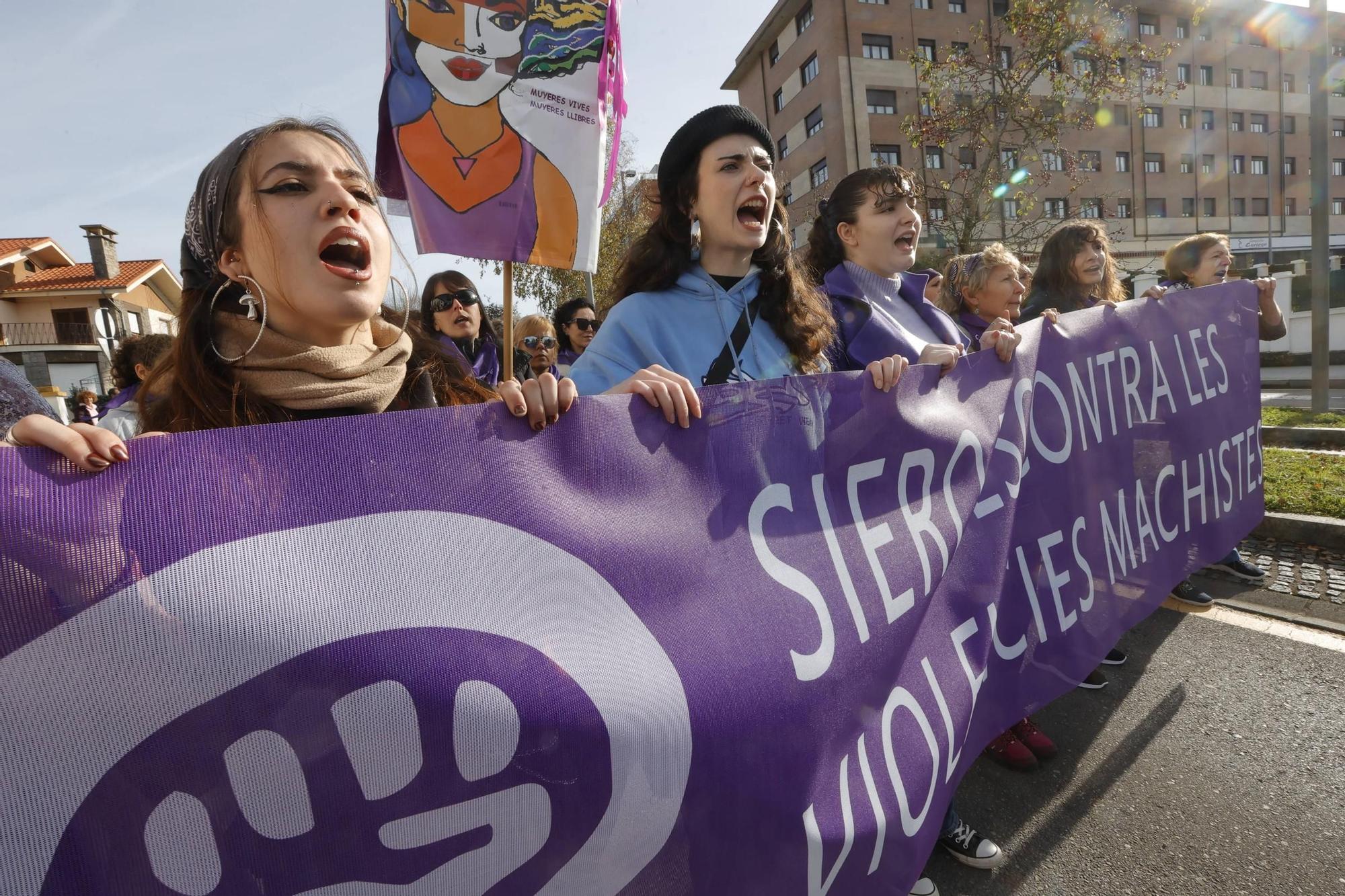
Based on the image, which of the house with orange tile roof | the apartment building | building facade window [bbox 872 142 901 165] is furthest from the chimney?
building facade window [bbox 872 142 901 165]

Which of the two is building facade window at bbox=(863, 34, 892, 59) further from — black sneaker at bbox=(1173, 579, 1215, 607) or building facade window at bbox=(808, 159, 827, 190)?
black sneaker at bbox=(1173, 579, 1215, 607)

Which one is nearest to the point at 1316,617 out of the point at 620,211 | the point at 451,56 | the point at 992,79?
the point at 451,56

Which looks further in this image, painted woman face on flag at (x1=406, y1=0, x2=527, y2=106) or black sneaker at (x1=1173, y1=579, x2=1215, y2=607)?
black sneaker at (x1=1173, y1=579, x2=1215, y2=607)

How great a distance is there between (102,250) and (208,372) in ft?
132

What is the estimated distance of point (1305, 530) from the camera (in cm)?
420

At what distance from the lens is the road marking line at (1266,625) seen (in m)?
3.04

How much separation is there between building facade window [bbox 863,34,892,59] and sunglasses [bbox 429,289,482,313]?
32.9m

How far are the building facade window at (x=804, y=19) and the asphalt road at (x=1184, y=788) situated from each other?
35.5 m

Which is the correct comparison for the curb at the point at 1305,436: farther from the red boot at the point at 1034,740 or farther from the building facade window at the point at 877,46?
the building facade window at the point at 877,46

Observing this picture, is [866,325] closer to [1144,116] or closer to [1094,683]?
[1094,683]

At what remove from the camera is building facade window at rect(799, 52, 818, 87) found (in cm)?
3247

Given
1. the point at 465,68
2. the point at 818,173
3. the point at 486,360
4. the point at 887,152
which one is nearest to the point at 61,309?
the point at 818,173

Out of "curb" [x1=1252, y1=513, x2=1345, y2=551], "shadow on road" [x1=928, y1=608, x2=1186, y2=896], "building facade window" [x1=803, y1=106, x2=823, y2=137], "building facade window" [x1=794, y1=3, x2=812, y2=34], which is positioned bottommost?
"shadow on road" [x1=928, y1=608, x2=1186, y2=896]

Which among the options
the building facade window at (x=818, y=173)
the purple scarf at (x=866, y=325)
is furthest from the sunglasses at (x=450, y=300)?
the building facade window at (x=818, y=173)
